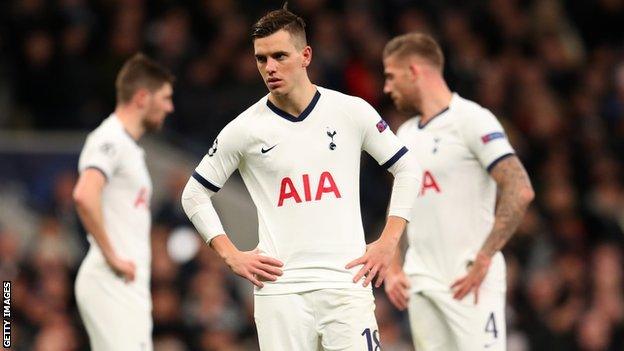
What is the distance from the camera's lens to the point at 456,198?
27.0 feet

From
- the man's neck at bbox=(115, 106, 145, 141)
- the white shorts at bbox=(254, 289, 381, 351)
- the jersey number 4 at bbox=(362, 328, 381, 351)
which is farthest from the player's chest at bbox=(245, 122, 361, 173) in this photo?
the man's neck at bbox=(115, 106, 145, 141)

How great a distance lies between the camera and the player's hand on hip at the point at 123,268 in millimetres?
8672

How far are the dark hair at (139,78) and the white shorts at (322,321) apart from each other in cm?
281

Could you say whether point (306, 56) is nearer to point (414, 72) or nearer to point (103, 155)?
point (414, 72)

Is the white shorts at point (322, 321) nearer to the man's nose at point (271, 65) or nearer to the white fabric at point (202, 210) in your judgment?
the white fabric at point (202, 210)

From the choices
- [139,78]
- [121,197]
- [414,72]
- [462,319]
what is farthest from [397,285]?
[139,78]

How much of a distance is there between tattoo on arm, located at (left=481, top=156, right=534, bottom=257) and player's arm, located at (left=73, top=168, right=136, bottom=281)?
95.5 inches

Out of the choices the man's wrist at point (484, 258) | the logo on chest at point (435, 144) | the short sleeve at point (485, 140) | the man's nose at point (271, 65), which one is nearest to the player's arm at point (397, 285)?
the man's wrist at point (484, 258)

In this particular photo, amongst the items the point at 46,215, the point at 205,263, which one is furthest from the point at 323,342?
the point at 46,215

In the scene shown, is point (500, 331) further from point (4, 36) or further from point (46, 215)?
point (4, 36)

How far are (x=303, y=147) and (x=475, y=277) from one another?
1.74m

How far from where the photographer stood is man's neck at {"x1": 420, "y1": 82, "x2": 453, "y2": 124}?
8484 millimetres

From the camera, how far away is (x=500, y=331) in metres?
8.16

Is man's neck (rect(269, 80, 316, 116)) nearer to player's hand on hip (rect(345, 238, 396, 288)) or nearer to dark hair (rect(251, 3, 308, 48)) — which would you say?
dark hair (rect(251, 3, 308, 48))
